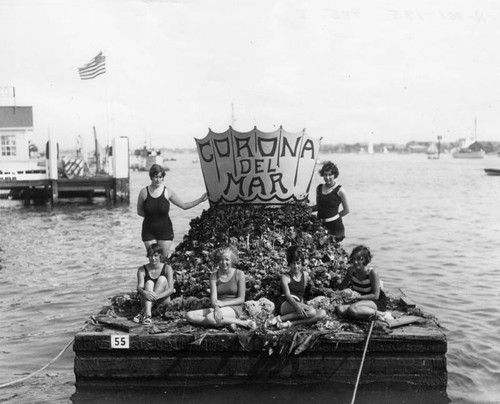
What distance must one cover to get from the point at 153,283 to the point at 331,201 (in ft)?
11.2

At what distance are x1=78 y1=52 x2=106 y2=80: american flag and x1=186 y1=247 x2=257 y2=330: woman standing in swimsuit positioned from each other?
31.5m

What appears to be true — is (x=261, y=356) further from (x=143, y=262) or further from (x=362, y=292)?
(x=143, y=262)

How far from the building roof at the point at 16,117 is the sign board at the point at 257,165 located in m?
34.0

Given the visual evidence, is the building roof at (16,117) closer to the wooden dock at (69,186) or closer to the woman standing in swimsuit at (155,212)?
the wooden dock at (69,186)

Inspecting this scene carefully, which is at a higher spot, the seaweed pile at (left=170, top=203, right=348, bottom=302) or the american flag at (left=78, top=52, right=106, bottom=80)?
the american flag at (left=78, top=52, right=106, bottom=80)

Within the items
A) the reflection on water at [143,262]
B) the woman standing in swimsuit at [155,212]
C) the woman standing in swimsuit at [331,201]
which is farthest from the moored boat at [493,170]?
the woman standing in swimsuit at [155,212]

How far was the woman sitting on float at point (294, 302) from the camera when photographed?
813cm

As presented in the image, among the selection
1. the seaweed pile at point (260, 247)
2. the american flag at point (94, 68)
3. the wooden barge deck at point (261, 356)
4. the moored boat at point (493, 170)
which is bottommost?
the wooden barge deck at point (261, 356)

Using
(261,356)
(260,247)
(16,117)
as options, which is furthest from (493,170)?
(261,356)

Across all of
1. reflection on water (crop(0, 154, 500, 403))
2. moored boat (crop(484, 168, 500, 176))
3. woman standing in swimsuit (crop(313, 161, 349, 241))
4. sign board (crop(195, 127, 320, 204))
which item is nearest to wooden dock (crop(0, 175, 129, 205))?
reflection on water (crop(0, 154, 500, 403))

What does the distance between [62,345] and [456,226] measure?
2216 centimetres

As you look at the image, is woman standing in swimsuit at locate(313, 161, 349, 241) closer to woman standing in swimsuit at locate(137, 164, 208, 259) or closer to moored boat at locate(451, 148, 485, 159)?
woman standing in swimsuit at locate(137, 164, 208, 259)

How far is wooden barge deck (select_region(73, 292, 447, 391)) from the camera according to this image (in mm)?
7773

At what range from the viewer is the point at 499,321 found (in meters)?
12.5
